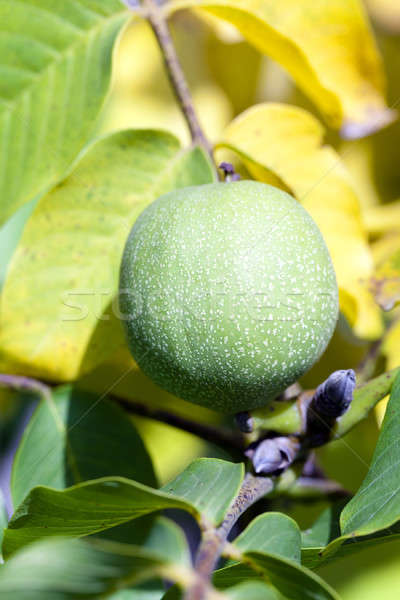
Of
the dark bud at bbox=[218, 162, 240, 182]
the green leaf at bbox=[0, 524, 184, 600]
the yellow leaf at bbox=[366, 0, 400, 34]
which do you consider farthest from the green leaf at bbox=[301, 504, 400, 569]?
the yellow leaf at bbox=[366, 0, 400, 34]

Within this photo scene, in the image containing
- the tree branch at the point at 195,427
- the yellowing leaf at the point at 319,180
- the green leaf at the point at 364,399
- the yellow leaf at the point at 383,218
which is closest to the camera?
the green leaf at the point at 364,399

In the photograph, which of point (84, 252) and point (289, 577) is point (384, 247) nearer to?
point (84, 252)

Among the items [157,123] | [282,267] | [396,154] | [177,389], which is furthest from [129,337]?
[396,154]

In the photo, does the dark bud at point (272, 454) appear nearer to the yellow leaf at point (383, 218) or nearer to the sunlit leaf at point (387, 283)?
the sunlit leaf at point (387, 283)

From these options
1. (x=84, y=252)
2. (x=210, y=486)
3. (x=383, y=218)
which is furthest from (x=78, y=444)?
(x=383, y=218)

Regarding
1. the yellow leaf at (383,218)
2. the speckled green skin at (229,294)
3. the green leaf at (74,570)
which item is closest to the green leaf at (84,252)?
the speckled green skin at (229,294)

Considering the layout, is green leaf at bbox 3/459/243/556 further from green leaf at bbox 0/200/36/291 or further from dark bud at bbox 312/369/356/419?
green leaf at bbox 0/200/36/291

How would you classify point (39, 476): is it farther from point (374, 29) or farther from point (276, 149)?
point (374, 29)
